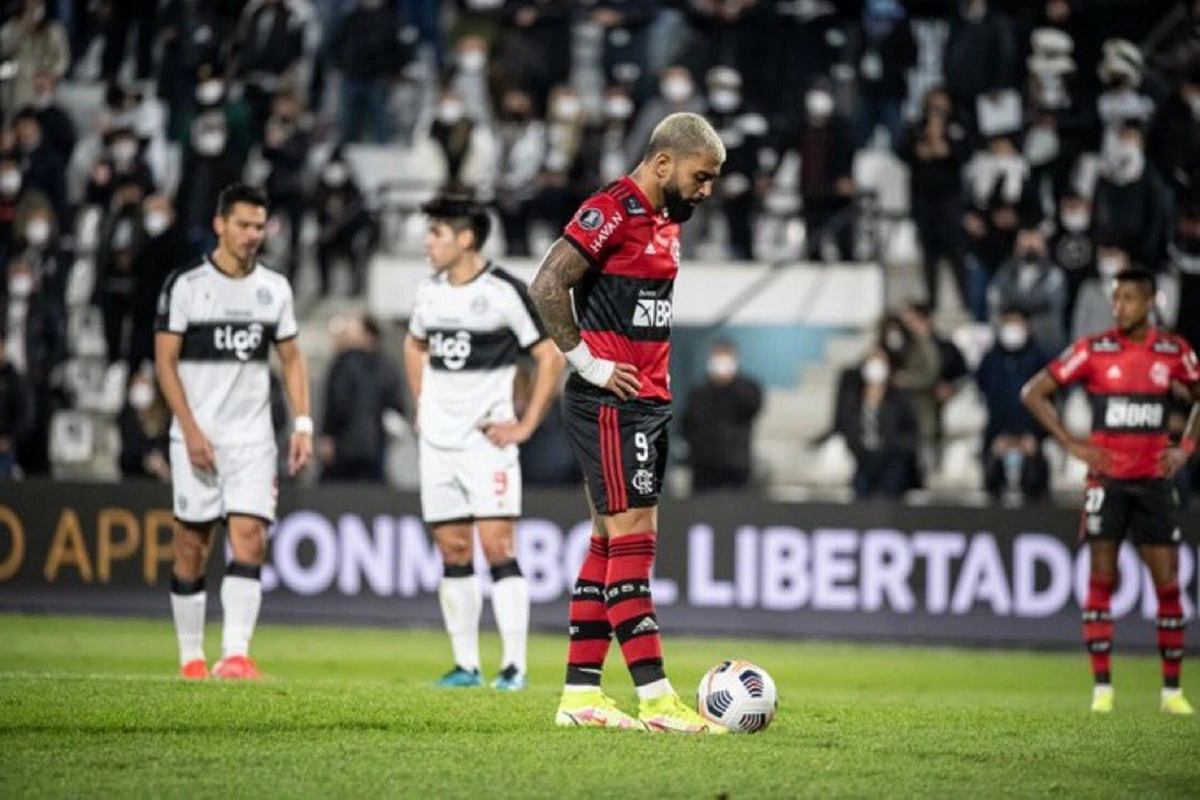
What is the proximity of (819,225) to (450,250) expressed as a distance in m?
10.4

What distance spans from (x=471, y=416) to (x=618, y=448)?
3.67 metres

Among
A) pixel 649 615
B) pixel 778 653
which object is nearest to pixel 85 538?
pixel 778 653

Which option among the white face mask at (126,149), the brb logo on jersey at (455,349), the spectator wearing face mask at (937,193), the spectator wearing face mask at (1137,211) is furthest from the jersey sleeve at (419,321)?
the white face mask at (126,149)

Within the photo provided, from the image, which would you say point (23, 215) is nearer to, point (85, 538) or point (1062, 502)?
point (85, 538)

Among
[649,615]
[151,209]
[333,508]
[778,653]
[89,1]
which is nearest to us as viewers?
[649,615]

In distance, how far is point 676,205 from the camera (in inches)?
348

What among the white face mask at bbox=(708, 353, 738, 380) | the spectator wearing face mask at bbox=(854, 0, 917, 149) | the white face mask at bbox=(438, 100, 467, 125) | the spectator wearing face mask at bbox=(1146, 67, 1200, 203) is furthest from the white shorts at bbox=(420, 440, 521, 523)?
the spectator wearing face mask at bbox=(854, 0, 917, 149)

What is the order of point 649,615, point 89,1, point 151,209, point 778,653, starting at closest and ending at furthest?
1. point 649,615
2. point 778,653
3. point 151,209
4. point 89,1

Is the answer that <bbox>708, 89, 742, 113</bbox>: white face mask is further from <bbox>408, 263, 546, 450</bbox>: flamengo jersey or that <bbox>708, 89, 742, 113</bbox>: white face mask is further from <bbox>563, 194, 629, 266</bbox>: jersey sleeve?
<bbox>563, 194, 629, 266</bbox>: jersey sleeve

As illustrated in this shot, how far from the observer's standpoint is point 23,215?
73.4 ft

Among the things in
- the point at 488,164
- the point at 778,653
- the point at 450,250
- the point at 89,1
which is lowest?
the point at 778,653

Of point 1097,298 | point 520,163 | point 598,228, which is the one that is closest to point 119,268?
point 520,163

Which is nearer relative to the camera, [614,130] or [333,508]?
[333,508]

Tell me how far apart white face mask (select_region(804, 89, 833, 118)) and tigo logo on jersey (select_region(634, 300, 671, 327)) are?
13508 mm
